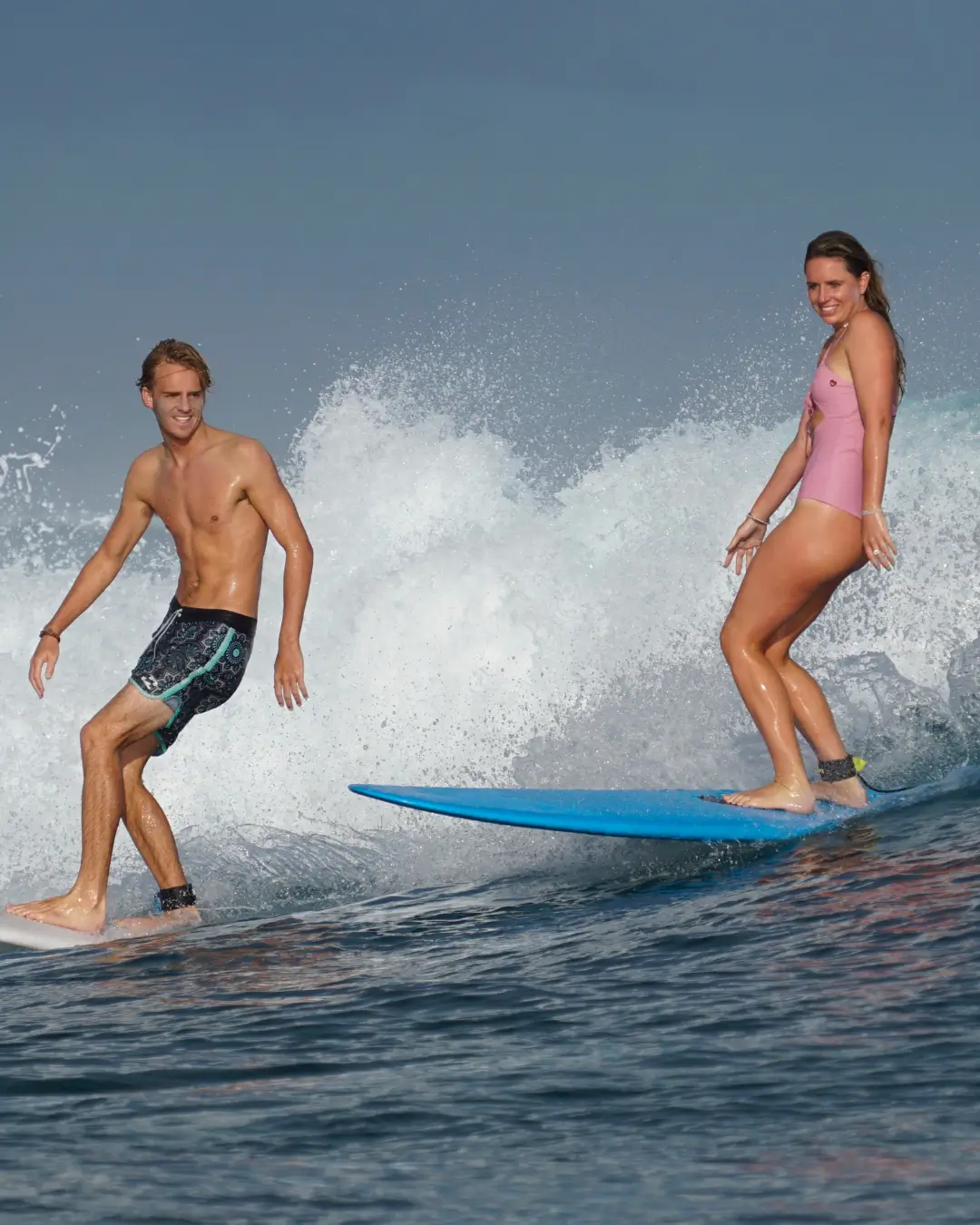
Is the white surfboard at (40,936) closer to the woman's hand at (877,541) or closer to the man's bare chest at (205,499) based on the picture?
the man's bare chest at (205,499)

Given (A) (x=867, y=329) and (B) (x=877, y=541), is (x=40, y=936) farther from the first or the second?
(A) (x=867, y=329)

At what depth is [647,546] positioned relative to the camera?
9719 mm

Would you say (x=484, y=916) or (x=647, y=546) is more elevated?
(x=647, y=546)

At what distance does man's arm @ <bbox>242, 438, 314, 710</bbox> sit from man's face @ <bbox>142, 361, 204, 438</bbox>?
0.22 m

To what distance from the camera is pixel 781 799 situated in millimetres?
5941

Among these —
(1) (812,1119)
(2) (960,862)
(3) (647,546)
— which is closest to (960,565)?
(3) (647,546)

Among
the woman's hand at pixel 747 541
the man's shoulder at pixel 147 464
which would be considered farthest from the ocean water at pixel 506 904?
the man's shoulder at pixel 147 464

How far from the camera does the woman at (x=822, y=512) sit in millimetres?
5660

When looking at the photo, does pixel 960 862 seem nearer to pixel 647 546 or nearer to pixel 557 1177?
pixel 557 1177

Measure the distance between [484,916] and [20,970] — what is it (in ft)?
4.86

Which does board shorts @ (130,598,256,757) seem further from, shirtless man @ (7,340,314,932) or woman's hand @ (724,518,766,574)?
woman's hand @ (724,518,766,574)

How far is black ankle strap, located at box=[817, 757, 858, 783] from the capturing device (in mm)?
6199

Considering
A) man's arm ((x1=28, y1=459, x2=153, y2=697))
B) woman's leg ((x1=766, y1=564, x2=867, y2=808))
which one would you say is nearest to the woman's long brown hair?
woman's leg ((x1=766, y1=564, x2=867, y2=808))

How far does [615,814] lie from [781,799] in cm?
62
